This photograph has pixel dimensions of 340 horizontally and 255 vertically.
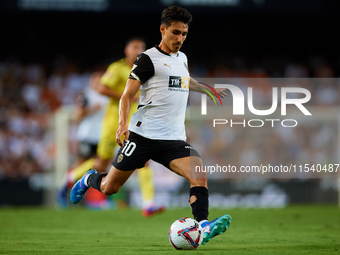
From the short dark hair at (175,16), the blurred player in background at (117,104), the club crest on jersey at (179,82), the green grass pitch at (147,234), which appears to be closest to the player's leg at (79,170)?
the green grass pitch at (147,234)

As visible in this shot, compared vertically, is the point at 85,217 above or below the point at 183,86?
below

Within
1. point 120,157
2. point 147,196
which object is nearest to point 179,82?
point 120,157

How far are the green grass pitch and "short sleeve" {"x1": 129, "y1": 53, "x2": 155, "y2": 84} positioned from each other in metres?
1.56

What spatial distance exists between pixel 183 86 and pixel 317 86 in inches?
436

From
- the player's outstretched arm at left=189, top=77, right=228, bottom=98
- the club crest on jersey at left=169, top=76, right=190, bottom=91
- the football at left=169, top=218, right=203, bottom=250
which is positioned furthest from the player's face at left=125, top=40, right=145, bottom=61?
the football at left=169, top=218, right=203, bottom=250

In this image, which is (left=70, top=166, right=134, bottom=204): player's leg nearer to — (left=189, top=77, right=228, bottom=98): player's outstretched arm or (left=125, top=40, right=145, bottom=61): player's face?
(left=189, top=77, right=228, bottom=98): player's outstretched arm

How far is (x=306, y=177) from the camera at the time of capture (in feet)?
43.3

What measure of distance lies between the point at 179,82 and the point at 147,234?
6.94 feet

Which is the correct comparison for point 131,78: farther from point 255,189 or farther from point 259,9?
point 259,9

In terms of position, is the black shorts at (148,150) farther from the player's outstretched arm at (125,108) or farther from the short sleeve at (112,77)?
the short sleeve at (112,77)

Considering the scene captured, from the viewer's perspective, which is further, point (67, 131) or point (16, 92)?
point (16, 92)

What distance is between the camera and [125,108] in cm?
530

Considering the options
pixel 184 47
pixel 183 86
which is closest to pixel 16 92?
pixel 184 47

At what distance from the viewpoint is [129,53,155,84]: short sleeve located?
213 inches
